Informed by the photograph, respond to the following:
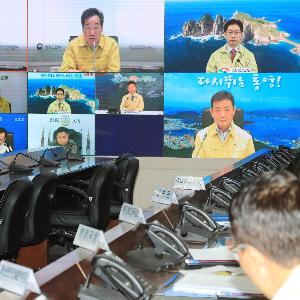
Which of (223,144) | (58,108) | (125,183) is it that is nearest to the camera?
(125,183)

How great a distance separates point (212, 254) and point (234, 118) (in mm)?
4695

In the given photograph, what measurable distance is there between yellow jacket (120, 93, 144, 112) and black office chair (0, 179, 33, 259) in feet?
11.5

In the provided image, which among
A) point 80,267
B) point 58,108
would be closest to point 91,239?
point 80,267

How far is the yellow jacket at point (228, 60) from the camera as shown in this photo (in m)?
6.61

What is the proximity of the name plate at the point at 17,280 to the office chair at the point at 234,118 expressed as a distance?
528 cm

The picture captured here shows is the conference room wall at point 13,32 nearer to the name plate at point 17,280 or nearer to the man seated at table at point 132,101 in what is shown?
the man seated at table at point 132,101

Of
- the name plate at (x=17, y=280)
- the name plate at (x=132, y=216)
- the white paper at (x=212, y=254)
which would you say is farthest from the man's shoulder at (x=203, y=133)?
the name plate at (x=17, y=280)

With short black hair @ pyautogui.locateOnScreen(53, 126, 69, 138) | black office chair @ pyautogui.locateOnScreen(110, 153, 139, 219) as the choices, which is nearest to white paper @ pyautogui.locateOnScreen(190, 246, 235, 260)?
black office chair @ pyautogui.locateOnScreen(110, 153, 139, 219)

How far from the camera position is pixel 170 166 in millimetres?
6723

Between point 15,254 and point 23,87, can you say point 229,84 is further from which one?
point 15,254

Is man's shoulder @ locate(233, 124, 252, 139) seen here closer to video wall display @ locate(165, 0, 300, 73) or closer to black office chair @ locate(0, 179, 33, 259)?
video wall display @ locate(165, 0, 300, 73)

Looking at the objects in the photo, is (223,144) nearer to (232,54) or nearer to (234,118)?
(234,118)

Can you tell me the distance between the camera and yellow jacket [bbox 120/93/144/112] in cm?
680

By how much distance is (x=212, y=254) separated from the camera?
2.08m
